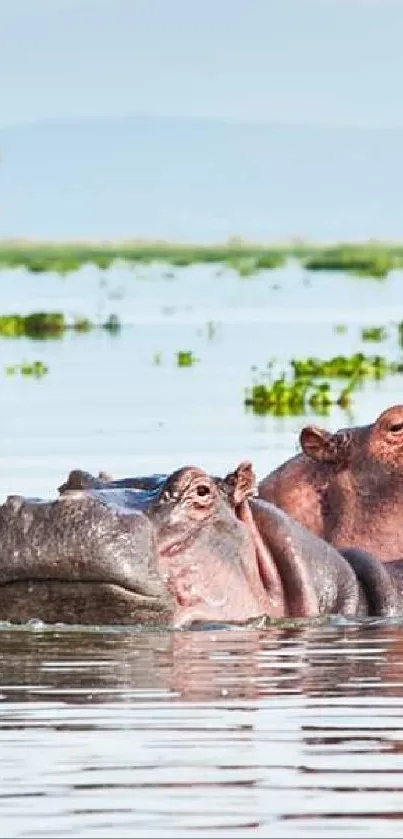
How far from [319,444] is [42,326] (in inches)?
1115

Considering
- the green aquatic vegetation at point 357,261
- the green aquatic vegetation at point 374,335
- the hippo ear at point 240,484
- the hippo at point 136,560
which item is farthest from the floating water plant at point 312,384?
the green aquatic vegetation at point 357,261

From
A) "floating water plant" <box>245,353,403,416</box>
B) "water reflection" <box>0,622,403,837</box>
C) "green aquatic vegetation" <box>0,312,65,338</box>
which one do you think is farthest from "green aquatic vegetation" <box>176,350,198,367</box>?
"water reflection" <box>0,622,403,837</box>

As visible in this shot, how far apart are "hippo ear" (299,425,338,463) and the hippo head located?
1.63 metres

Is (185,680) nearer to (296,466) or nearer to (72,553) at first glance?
(72,553)

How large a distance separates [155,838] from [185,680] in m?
2.95

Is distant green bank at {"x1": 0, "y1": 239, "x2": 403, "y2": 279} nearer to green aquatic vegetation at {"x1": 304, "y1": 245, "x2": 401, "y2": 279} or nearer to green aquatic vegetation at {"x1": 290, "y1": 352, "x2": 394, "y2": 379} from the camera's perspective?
green aquatic vegetation at {"x1": 304, "y1": 245, "x2": 401, "y2": 279}

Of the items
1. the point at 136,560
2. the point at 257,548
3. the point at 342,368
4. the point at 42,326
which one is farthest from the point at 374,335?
the point at 136,560

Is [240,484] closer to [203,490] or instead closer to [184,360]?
[203,490]

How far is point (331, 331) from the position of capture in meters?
42.3

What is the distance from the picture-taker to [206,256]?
10719 cm

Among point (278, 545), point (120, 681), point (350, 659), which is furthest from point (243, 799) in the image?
point (278, 545)

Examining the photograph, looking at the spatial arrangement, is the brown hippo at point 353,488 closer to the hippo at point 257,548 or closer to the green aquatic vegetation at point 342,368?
the hippo at point 257,548

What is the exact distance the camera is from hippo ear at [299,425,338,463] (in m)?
14.4

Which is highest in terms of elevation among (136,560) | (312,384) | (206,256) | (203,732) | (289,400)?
(206,256)
